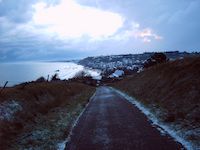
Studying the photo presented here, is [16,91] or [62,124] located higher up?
[16,91]

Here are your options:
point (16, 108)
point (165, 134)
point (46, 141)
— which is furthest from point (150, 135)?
point (16, 108)

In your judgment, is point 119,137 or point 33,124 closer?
point 119,137

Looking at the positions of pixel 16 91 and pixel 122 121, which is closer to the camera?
pixel 122 121

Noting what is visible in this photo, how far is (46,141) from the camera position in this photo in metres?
17.0

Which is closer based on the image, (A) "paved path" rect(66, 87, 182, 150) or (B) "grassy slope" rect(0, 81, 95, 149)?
(A) "paved path" rect(66, 87, 182, 150)

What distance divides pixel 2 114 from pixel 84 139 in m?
5.73

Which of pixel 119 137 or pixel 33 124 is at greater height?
pixel 119 137

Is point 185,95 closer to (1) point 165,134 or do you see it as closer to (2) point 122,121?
(2) point 122,121

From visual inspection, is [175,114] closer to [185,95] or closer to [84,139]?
[185,95]

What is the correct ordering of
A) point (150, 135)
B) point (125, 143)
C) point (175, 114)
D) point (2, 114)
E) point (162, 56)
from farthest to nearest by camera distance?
point (162, 56) < point (175, 114) < point (2, 114) < point (150, 135) < point (125, 143)

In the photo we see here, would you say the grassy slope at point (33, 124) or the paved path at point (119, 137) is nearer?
the paved path at point (119, 137)

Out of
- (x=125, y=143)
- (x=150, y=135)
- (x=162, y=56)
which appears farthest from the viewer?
(x=162, y=56)

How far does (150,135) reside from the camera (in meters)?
16.5

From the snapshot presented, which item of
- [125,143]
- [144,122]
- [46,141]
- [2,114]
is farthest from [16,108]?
[125,143]
